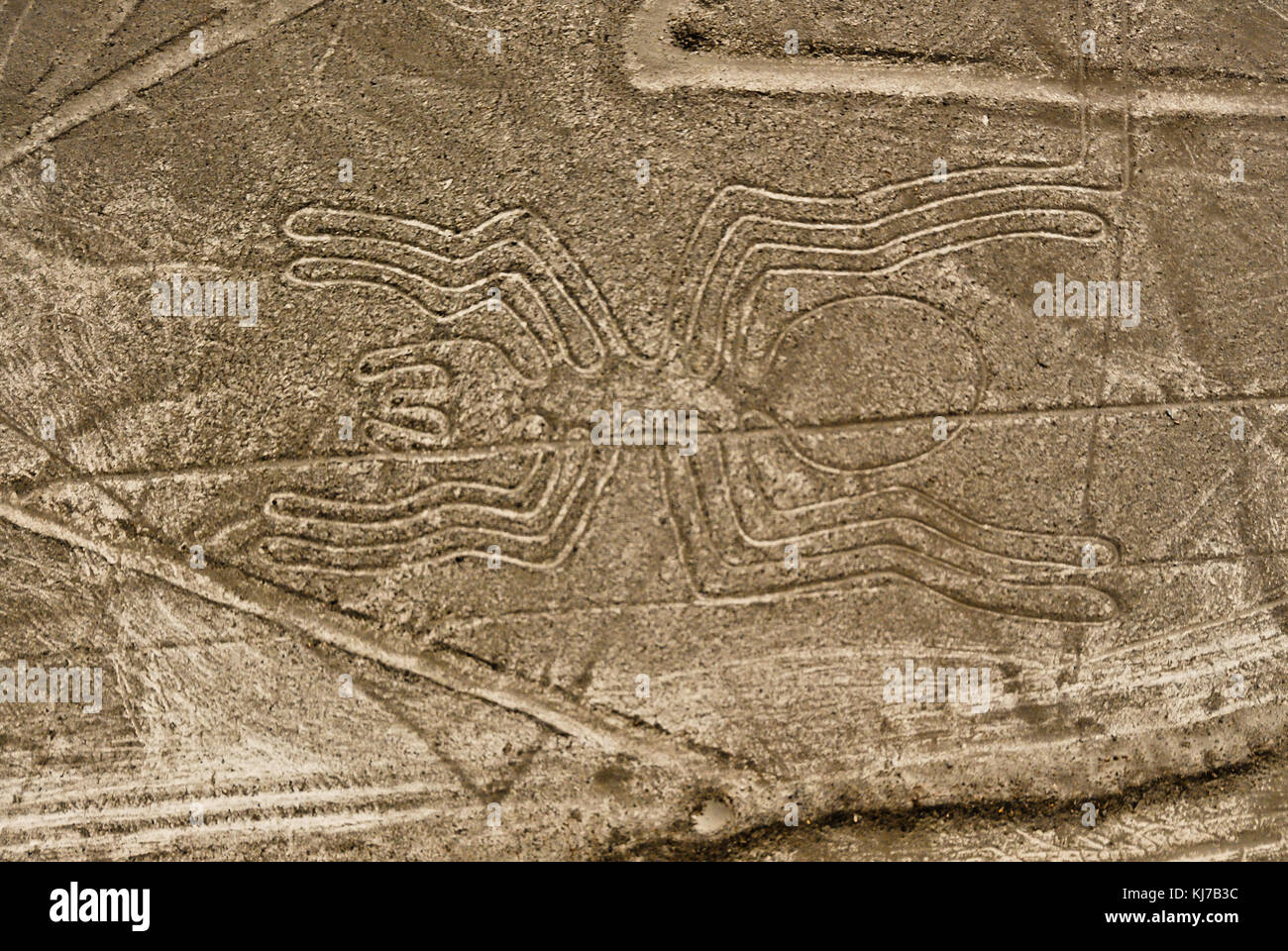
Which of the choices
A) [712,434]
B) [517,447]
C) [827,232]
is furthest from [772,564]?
[827,232]

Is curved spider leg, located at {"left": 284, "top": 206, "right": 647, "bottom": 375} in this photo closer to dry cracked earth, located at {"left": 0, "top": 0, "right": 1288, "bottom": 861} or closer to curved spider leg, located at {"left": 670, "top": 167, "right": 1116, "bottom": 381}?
dry cracked earth, located at {"left": 0, "top": 0, "right": 1288, "bottom": 861}

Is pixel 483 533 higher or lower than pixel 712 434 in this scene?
lower

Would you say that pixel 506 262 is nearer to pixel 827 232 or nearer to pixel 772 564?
pixel 827 232

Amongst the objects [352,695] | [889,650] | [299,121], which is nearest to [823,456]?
[889,650]

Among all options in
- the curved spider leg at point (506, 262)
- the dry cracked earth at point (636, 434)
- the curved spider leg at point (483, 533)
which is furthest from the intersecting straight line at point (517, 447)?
the curved spider leg at point (506, 262)

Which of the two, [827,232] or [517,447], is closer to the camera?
[517,447]

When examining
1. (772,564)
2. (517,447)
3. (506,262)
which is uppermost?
(506,262)
